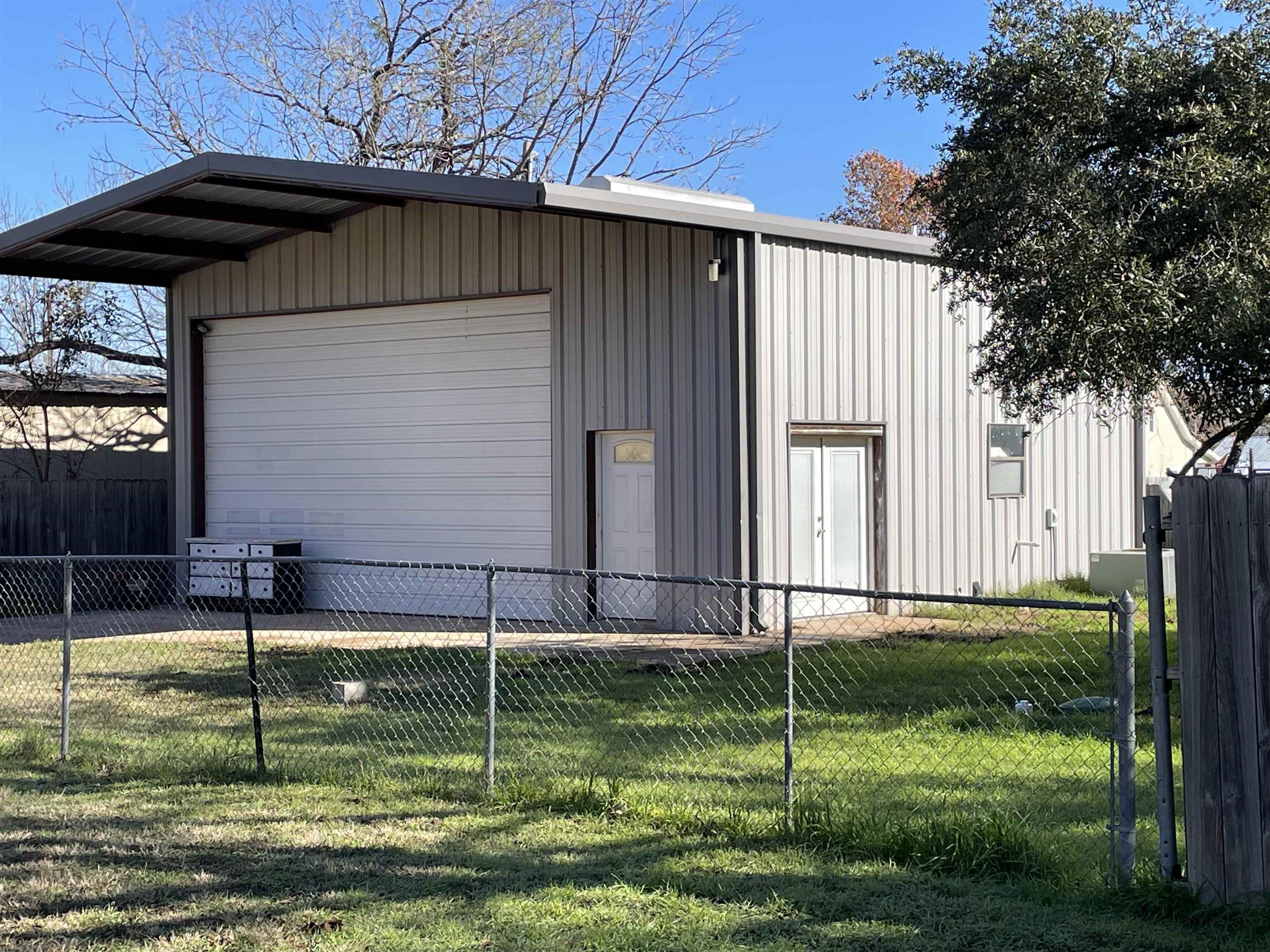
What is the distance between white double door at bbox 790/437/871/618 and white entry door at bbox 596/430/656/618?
62.5 inches

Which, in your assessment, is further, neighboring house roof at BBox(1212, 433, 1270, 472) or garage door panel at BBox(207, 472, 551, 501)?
neighboring house roof at BBox(1212, 433, 1270, 472)

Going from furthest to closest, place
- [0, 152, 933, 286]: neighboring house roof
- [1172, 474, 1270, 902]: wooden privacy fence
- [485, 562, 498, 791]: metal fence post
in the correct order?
[0, 152, 933, 286]: neighboring house roof, [485, 562, 498, 791]: metal fence post, [1172, 474, 1270, 902]: wooden privacy fence

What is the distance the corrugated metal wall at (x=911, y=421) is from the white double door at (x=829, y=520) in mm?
334

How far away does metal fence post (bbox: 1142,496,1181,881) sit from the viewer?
5.39 m

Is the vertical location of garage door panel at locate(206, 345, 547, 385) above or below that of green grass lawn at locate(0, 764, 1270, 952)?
above

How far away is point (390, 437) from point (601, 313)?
3.72 m

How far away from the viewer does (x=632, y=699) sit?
11156 millimetres

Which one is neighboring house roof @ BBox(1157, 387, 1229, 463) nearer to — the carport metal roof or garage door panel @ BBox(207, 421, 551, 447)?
garage door panel @ BBox(207, 421, 551, 447)

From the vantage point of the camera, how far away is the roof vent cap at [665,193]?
1483cm

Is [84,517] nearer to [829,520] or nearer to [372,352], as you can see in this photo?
[372,352]

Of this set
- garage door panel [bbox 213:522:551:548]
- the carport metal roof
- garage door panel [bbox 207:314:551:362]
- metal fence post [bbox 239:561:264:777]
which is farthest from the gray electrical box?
metal fence post [bbox 239:561:264:777]

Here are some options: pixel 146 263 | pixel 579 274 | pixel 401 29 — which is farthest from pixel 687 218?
pixel 401 29

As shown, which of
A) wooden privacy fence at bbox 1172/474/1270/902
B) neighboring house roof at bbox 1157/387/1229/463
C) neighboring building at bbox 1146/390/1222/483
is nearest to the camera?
wooden privacy fence at bbox 1172/474/1270/902

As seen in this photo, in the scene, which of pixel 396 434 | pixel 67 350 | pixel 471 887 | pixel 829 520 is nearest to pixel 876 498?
pixel 829 520
